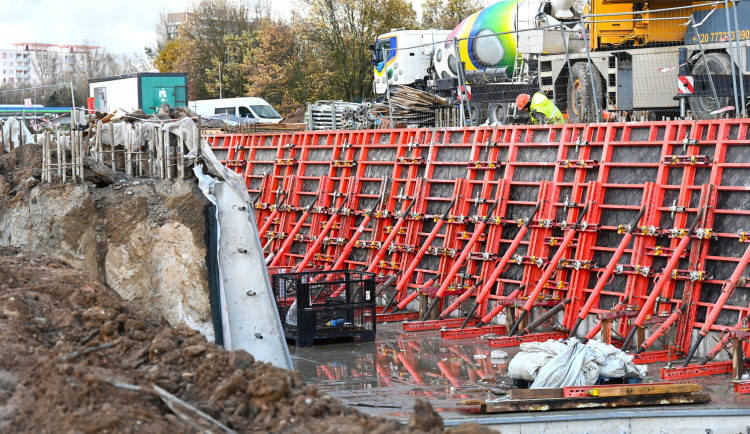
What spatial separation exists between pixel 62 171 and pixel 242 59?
4016cm

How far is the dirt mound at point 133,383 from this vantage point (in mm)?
6578

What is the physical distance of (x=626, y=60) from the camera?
63.7 feet

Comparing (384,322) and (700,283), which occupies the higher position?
(700,283)

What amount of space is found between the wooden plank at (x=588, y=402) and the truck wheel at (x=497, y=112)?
13478mm

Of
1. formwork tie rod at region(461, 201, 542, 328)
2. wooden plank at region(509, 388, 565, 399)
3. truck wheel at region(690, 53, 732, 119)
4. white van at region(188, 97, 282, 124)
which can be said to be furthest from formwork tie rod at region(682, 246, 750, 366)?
white van at region(188, 97, 282, 124)

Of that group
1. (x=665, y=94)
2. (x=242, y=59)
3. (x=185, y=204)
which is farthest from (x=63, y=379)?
(x=242, y=59)

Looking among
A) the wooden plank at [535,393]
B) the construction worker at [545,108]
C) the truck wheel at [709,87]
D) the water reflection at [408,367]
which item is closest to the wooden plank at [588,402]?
the wooden plank at [535,393]

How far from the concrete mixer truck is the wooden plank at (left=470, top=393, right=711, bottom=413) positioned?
5.56 meters

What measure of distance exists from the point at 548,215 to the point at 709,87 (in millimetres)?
3831

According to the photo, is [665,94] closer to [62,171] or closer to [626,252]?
[626,252]

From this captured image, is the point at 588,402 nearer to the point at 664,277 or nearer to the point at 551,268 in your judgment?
the point at 664,277

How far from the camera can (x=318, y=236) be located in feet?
64.8

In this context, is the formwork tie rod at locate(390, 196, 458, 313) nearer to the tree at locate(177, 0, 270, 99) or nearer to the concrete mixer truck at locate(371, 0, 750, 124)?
the concrete mixer truck at locate(371, 0, 750, 124)

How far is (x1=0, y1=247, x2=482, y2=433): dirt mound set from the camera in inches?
259
